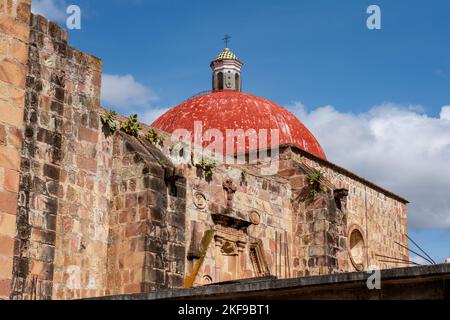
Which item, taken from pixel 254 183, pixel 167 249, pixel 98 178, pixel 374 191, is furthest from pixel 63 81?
pixel 374 191

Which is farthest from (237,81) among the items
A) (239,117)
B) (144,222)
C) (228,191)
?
(144,222)

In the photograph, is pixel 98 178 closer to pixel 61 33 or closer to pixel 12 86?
pixel 61 33

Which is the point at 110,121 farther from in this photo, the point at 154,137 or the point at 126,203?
the point at 126,203

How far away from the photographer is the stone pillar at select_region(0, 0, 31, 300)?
8195 mm

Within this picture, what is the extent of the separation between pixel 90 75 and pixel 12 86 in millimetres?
8228

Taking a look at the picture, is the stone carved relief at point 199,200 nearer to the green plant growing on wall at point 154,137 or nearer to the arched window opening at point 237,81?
the green plant growing on wall at point 154,137

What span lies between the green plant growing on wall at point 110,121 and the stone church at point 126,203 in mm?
26

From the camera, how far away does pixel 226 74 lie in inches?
1259

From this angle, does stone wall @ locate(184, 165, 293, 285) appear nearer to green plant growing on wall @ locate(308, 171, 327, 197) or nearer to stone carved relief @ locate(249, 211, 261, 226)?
stone carved relief @ locate(249, 211, 261, 226)

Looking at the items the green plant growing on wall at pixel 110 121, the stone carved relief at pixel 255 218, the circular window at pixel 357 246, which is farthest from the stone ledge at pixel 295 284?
the circular window at pixel 357 246

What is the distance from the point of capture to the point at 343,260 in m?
21.6

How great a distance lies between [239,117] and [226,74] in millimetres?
5348

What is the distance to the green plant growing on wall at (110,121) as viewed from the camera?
1697 cm
